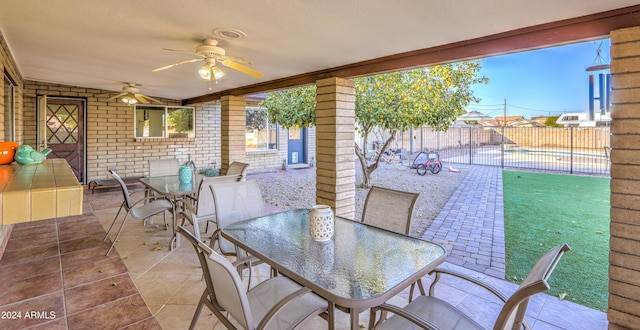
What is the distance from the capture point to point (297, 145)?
11117mm

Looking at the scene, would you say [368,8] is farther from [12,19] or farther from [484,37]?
[12,19]

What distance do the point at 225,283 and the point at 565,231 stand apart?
477 cm

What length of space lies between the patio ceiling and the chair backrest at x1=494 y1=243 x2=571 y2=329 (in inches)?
65.6

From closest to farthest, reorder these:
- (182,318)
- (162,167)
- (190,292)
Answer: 1. (182,318)
2. (190,292)
3. (162,167)

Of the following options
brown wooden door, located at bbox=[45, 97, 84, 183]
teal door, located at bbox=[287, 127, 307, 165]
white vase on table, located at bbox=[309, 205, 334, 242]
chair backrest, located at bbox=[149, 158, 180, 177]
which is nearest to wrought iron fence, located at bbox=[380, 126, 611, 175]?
teal door, located at bbox=[287, 127, 307, 165]

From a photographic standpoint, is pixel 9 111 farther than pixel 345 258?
Yes

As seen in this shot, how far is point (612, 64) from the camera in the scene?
6.71ft

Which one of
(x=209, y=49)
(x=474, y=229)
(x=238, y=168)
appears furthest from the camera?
(x=474, y=229)

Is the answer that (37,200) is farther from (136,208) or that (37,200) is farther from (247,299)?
(136,208)

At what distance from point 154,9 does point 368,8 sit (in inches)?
61.2

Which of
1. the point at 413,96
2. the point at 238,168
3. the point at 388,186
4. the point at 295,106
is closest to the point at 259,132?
the point at 295,106

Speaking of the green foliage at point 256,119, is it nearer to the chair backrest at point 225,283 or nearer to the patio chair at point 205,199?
the patio chair at point 205,199

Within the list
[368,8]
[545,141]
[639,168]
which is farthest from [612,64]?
[545,141]

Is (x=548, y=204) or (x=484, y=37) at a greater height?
(x=484, y=37)
